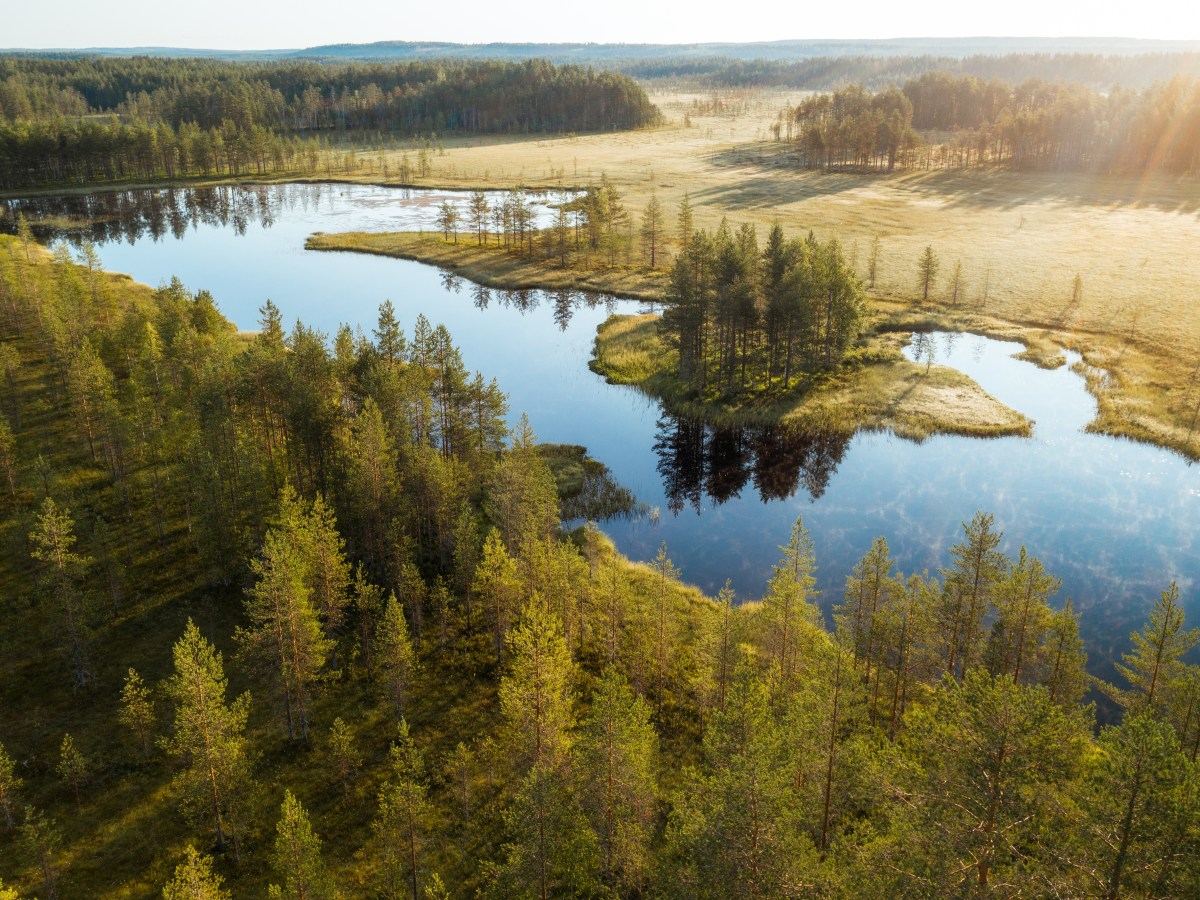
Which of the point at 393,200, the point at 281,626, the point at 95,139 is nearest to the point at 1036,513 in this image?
the point at 281,626

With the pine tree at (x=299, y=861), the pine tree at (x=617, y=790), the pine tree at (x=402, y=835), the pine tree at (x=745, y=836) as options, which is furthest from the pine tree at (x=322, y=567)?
the pine tree at (x=745, y=836)

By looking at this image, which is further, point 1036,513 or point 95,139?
point 95,139

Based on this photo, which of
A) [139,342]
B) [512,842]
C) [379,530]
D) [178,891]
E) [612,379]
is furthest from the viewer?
[612,379]

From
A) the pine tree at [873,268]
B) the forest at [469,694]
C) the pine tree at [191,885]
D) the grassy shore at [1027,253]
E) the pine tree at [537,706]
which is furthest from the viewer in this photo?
the pine tree at [873,268]

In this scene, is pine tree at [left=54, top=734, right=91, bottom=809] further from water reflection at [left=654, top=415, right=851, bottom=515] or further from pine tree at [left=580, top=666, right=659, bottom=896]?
water reflection at [left=654, top=415, right=851, bottom=515]

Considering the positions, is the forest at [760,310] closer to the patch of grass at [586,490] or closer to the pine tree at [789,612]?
the patch of grass at [586,490]

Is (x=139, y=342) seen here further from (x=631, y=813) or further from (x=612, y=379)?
(x=631, y=813)
